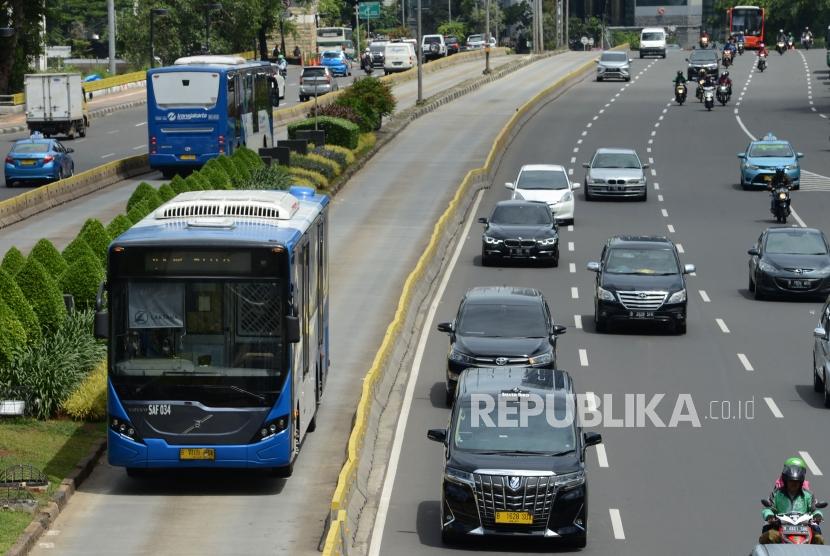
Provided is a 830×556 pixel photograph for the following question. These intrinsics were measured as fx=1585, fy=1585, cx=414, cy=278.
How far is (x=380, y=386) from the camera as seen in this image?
84.2 feet

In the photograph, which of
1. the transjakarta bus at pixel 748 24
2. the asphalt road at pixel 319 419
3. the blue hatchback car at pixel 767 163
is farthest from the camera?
the transjakarta bus at pixel 748 24

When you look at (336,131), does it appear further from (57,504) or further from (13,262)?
(57,504)

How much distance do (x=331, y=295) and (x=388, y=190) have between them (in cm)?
1957

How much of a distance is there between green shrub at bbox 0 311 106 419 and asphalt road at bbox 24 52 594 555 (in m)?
2.92

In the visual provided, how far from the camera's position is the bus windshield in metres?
51.6

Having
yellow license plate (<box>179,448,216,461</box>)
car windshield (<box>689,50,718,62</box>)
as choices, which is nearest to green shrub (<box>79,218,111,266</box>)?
yellow license plate (<box>179,448,216,461</box>)

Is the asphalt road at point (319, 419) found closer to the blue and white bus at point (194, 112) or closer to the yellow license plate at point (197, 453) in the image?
the yellow license plate at point (197, 453)

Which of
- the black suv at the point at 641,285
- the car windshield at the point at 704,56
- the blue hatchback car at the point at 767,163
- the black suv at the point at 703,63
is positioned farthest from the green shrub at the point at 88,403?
the car windshield at the point at 704,56

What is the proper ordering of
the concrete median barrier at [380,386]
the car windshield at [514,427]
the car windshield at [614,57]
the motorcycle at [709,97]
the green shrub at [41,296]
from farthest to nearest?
the car windshield at [614,57] < the motorcycle at [709,97] < the green shrub at [41,296] < the car windshield at [514,427] < the concrete median barrier at [380,386]

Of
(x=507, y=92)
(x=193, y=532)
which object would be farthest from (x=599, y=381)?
(x=507, y=92)

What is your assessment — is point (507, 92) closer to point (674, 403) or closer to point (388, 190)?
point (388, 190)

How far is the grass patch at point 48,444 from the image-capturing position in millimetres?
20234

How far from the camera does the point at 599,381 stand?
2766cm

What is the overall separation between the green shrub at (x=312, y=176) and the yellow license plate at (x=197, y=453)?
32.7 m
